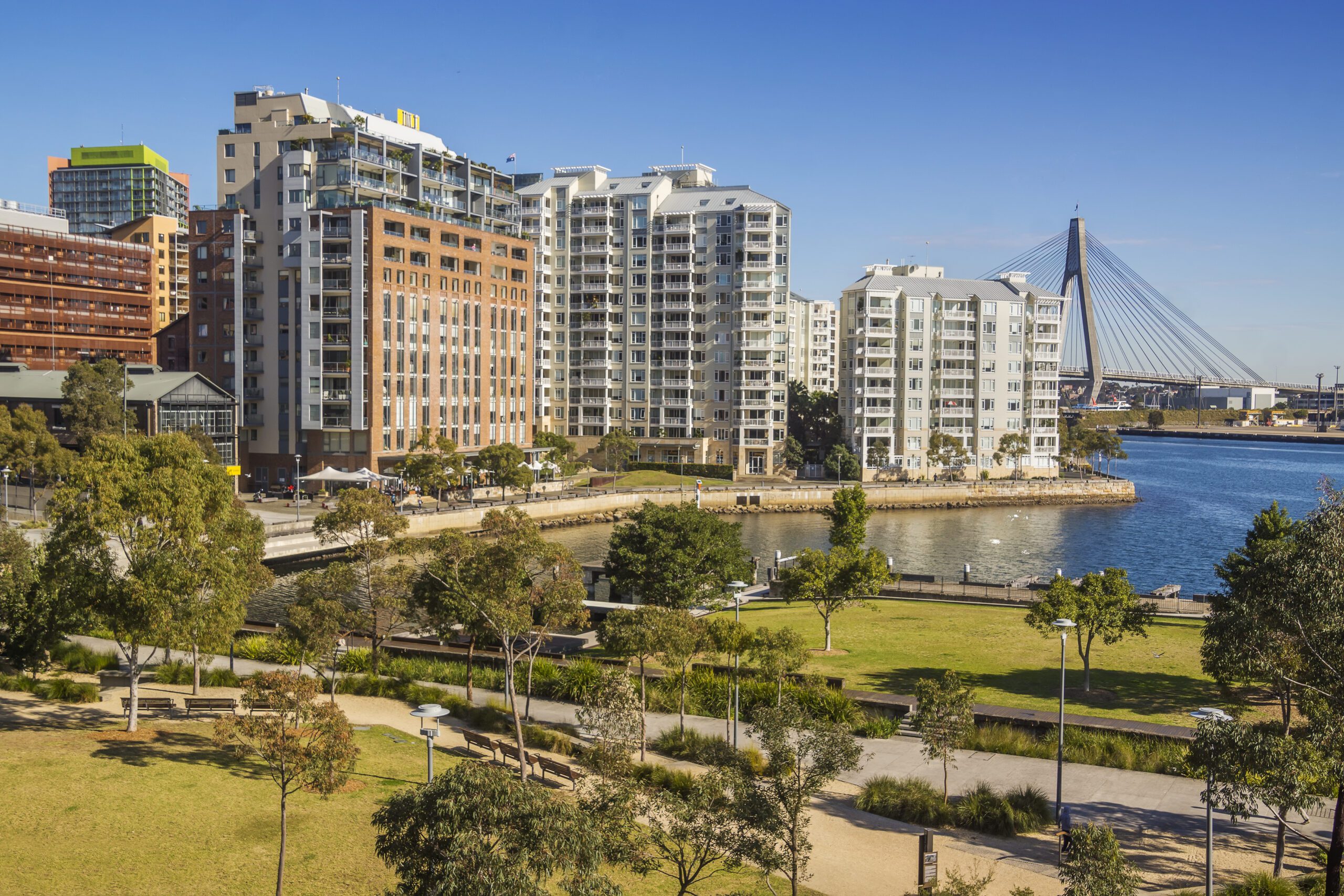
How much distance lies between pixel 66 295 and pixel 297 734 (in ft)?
369

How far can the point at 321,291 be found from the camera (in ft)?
285

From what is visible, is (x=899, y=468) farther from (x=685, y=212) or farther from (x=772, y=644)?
(x=772, y=644)

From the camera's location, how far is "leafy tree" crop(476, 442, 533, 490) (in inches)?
3406

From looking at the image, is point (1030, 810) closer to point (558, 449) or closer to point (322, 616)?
point (322, 616)

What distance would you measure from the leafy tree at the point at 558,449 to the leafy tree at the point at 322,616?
6776 cm

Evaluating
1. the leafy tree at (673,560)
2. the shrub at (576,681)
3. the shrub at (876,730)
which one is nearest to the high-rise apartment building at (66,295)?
the leafy tree at (673,560)

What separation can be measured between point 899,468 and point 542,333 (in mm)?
44053

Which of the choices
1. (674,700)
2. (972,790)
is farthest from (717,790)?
(674,700)

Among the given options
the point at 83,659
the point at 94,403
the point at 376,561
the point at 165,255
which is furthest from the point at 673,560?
the point at 165,255

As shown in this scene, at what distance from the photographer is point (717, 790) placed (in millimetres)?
16500

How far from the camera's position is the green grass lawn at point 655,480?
106750 millimetres

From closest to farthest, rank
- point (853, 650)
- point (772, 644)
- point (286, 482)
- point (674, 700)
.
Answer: point (772, 644), point (674, 700), point (853, 650), point (286, 482)

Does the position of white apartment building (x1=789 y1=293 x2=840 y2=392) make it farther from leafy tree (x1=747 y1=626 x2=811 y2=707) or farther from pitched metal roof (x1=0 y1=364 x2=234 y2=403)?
leafy tree (x1=747 y1=626 x2=811 y2=707)

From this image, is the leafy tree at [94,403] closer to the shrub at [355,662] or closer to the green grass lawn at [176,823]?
the shrub at [355,662]
